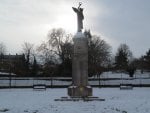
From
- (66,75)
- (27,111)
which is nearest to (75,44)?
(27,111)

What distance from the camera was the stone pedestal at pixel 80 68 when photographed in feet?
91.0

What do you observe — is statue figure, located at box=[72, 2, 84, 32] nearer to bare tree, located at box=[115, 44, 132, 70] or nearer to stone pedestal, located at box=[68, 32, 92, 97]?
stone pedestal, located at box=[68, 32, 92, 97]

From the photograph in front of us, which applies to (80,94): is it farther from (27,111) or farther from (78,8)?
(27,111)

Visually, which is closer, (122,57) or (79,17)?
(79,17)

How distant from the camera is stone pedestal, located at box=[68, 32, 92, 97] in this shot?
27739mm

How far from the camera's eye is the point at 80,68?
92.3 feet

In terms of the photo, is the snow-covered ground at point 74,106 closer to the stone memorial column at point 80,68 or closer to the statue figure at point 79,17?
the stone memorial column at point 80,68

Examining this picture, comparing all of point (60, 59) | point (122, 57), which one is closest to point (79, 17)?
point (60, 59)

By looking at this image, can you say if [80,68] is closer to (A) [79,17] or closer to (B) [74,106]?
(A) [79,17]

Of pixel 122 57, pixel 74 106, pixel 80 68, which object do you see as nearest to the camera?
pixel 74 106

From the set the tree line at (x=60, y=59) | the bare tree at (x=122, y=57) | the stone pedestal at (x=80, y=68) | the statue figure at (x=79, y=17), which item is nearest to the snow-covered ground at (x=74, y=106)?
the stone pedestal at (x=80, y=68)

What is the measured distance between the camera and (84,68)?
1109 inches

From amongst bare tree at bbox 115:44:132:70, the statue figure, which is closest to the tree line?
bare tree at bbox 115:44:132:70

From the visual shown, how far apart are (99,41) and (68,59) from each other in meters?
19.9
